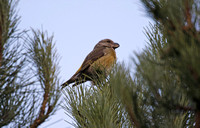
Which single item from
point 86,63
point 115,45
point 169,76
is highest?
point 115,45

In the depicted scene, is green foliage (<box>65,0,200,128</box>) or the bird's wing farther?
the bird's wing

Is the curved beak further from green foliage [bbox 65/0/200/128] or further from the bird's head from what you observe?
green foliage [bbox 65/0/200/128]

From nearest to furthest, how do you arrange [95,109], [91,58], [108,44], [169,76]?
[169,76] → [95,109] → [91,58] → [108,44]

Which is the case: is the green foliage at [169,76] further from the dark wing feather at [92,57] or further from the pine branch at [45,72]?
the dark wing feather at [92,57]

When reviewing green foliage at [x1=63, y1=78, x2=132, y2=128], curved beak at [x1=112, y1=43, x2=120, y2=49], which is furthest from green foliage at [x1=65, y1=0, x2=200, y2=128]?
curved beak at [x1=112, y1=43, x2=120, y2=49]

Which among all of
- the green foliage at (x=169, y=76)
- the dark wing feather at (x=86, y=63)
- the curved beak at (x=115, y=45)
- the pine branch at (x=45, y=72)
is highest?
the curved beak at (x=115, y=45)

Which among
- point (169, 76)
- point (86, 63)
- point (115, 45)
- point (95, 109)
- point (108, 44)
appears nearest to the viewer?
point (169, 76)

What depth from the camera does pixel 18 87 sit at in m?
1.99

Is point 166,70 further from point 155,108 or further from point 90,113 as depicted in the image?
point 90,113

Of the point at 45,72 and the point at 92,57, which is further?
the point at 92,57

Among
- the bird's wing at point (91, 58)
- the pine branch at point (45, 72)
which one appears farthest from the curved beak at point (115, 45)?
the pine branch at point (45, 72)

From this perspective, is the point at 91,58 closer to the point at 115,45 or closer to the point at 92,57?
the point at 92,57

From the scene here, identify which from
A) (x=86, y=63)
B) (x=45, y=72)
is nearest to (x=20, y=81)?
(x=45, y=72)

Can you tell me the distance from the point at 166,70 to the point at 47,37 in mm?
1421
